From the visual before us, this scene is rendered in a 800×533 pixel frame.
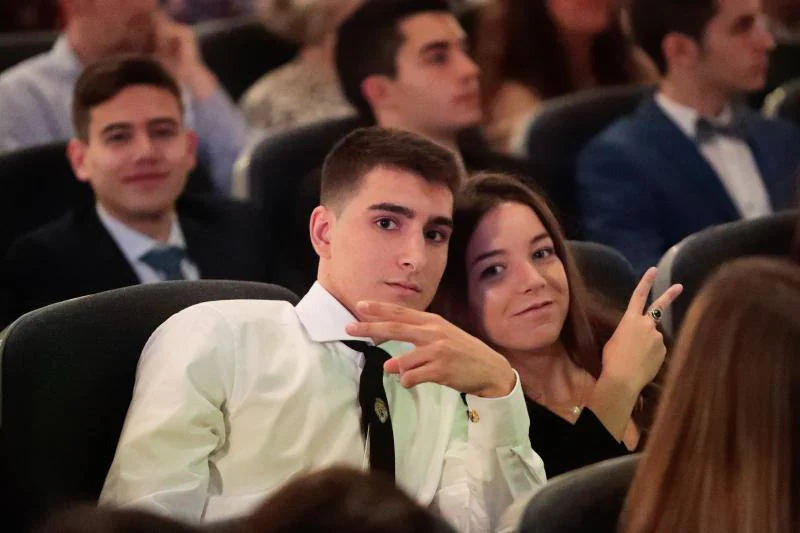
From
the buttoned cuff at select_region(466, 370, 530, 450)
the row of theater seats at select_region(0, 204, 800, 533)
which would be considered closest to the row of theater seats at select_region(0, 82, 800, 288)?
the buttoned cuff at select_region(466, 370, 530, 450)

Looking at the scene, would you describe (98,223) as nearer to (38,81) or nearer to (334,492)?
(38,81)

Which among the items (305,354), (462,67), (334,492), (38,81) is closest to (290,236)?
(462,67)

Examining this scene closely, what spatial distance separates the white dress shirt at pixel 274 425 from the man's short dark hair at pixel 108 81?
1.21 m

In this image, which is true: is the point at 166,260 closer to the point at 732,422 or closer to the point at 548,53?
the point at 732,422

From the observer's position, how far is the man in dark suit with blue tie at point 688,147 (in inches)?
132

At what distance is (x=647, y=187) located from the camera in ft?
11.1

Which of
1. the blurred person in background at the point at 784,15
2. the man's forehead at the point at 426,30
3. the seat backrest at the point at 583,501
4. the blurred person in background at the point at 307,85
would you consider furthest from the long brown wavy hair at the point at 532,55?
the seat backrest at the point at 583,501

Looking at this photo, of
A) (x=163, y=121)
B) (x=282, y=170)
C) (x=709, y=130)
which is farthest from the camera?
(x=709, y=130)

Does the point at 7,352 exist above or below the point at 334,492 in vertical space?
below

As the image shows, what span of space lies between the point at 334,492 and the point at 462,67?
2.66 meters

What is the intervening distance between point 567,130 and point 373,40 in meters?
0.61

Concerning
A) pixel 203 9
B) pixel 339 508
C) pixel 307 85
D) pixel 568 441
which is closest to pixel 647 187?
pixel 568 441

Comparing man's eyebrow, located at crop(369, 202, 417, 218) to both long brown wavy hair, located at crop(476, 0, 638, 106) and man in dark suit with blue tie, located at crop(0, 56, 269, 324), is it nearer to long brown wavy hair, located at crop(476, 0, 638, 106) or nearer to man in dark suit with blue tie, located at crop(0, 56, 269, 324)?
man in dark suit with blue tie, located at crop(0, 56, 269, 324)

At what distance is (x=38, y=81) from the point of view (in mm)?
3762
